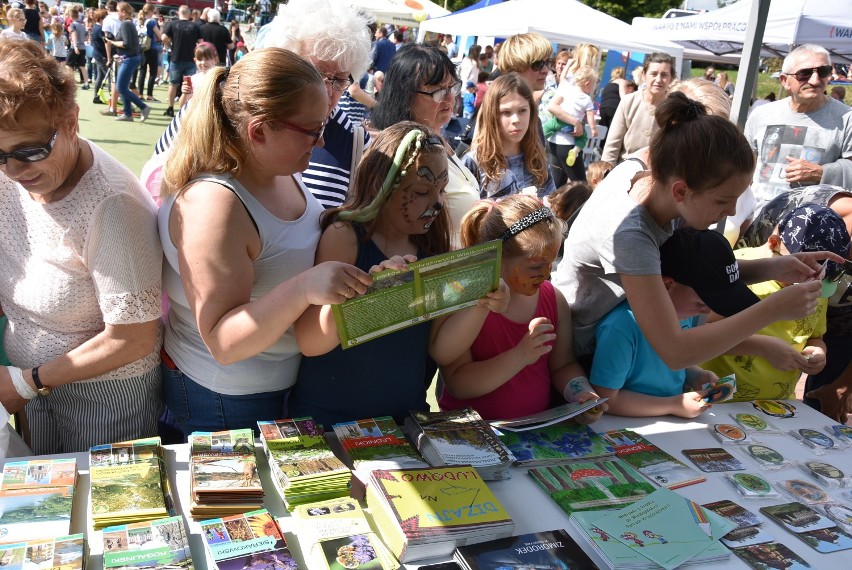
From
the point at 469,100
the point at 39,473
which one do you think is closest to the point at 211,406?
the point at 39,473

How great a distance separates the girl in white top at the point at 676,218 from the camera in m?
1.88

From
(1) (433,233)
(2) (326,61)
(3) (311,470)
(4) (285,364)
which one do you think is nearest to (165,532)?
(3) (311,470)

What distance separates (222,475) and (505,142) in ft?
8.51

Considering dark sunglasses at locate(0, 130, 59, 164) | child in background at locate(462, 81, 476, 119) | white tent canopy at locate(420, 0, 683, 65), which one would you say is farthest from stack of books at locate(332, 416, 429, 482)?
child in background at locate(462, 81, 476, 119)

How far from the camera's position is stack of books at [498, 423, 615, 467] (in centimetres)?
184

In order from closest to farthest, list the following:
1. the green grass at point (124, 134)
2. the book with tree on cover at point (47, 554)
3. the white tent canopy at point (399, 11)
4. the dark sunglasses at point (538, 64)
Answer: the book with tree on cover at point (47, 554)
the dark sunglasses at point (538, 64)
the green grass at point (124, 134)
the white tent canopy at point (399, 11)

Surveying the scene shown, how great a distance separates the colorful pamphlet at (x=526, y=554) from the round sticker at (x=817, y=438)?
1089 millimetres

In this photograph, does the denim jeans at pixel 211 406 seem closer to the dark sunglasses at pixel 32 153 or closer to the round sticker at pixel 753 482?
the dark sunglasses at pixel 32 153

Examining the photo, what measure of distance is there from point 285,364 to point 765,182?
3.76 meters

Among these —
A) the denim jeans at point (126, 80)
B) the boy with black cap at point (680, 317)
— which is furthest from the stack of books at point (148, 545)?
the denim jeans at point (126, 80)

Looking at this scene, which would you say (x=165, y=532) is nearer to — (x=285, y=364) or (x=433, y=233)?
(x=285, y=364)

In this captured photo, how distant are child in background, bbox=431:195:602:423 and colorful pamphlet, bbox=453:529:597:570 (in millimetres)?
546

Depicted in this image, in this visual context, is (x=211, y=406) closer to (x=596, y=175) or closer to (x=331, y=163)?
(x=331, y=163)

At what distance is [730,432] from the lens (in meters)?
2.12
